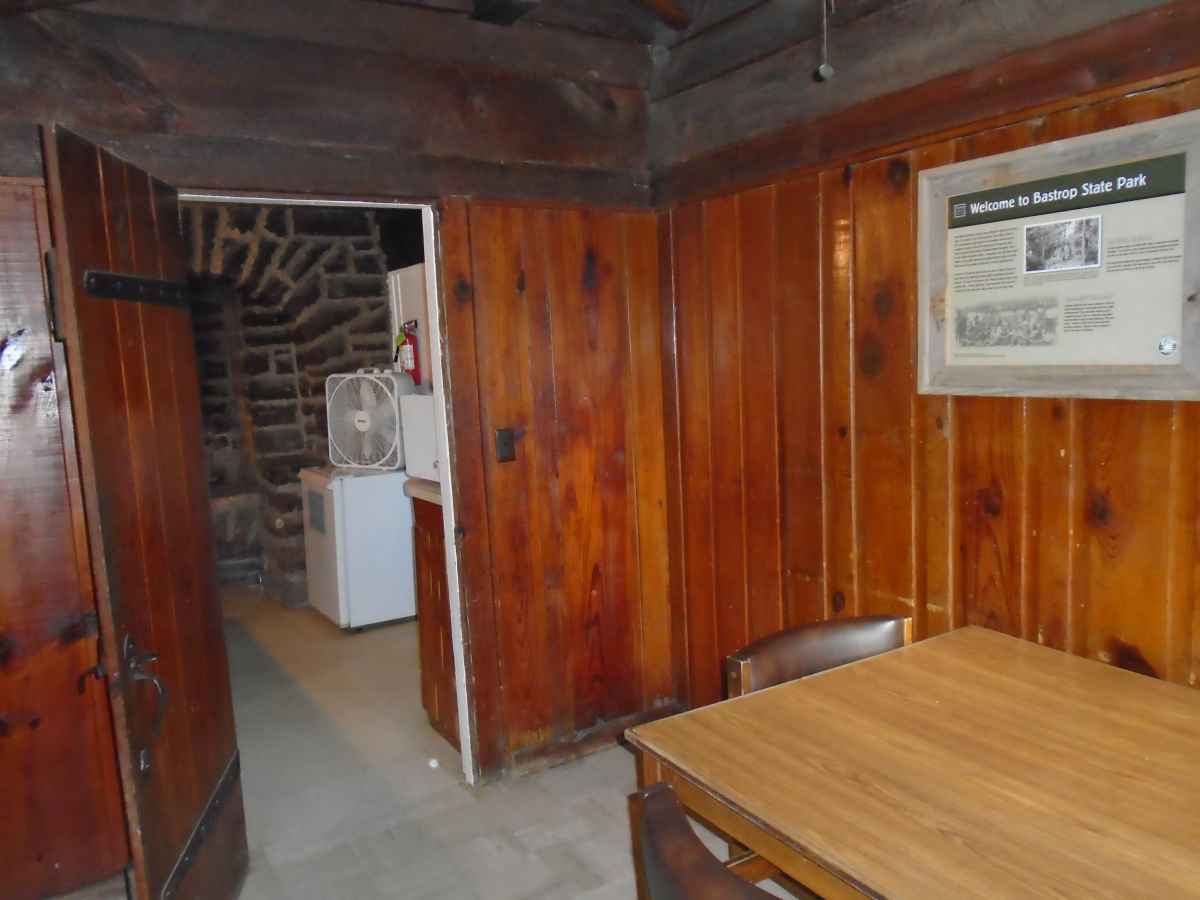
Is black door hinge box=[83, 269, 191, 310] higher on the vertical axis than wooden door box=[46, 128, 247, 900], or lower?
higher

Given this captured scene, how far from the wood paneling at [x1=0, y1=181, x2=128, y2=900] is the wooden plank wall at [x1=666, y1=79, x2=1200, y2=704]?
1872 mm

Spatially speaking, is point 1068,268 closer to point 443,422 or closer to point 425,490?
point 443,422

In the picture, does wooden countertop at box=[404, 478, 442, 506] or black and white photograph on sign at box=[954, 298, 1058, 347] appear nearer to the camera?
black and white photograph on sign at box=[954, 298, 1058, 347]

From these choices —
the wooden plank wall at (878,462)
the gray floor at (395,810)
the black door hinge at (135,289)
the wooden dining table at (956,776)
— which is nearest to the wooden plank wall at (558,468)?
the wooden plank wall at (878,462)

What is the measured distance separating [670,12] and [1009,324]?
4.90 feet

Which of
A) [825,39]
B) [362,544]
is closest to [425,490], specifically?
[362,544]

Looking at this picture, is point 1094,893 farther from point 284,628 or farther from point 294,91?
point 284,628

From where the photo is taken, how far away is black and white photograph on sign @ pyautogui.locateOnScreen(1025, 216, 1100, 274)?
1.77 metres

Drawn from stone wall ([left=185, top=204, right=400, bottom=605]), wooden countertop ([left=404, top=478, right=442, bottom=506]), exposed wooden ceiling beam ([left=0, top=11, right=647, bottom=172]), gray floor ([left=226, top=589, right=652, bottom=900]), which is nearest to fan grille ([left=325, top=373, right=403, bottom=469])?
stone wall ([left=185, top=204, right=400, bottom=605])

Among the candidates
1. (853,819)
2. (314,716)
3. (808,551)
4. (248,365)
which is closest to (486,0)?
(808,551)

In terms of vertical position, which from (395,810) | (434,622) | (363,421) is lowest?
(395,810)

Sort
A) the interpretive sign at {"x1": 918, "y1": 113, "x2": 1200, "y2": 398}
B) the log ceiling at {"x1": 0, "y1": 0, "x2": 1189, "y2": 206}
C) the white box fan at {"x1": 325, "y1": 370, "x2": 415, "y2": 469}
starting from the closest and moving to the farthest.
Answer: the interpretive sign at {"x1": 918, "y1": 113, "x2": 1200, "y2": 398} < the log ceiling at {"x1": 0, "y1": 0, "x2": 1189, "y2": 206} < the white box fan at {"x1": 325, "y1": 370, "x2": 415, "y2": 469}

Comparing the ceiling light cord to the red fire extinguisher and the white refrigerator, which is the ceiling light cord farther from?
the white refrigerator

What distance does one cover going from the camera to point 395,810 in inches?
109
